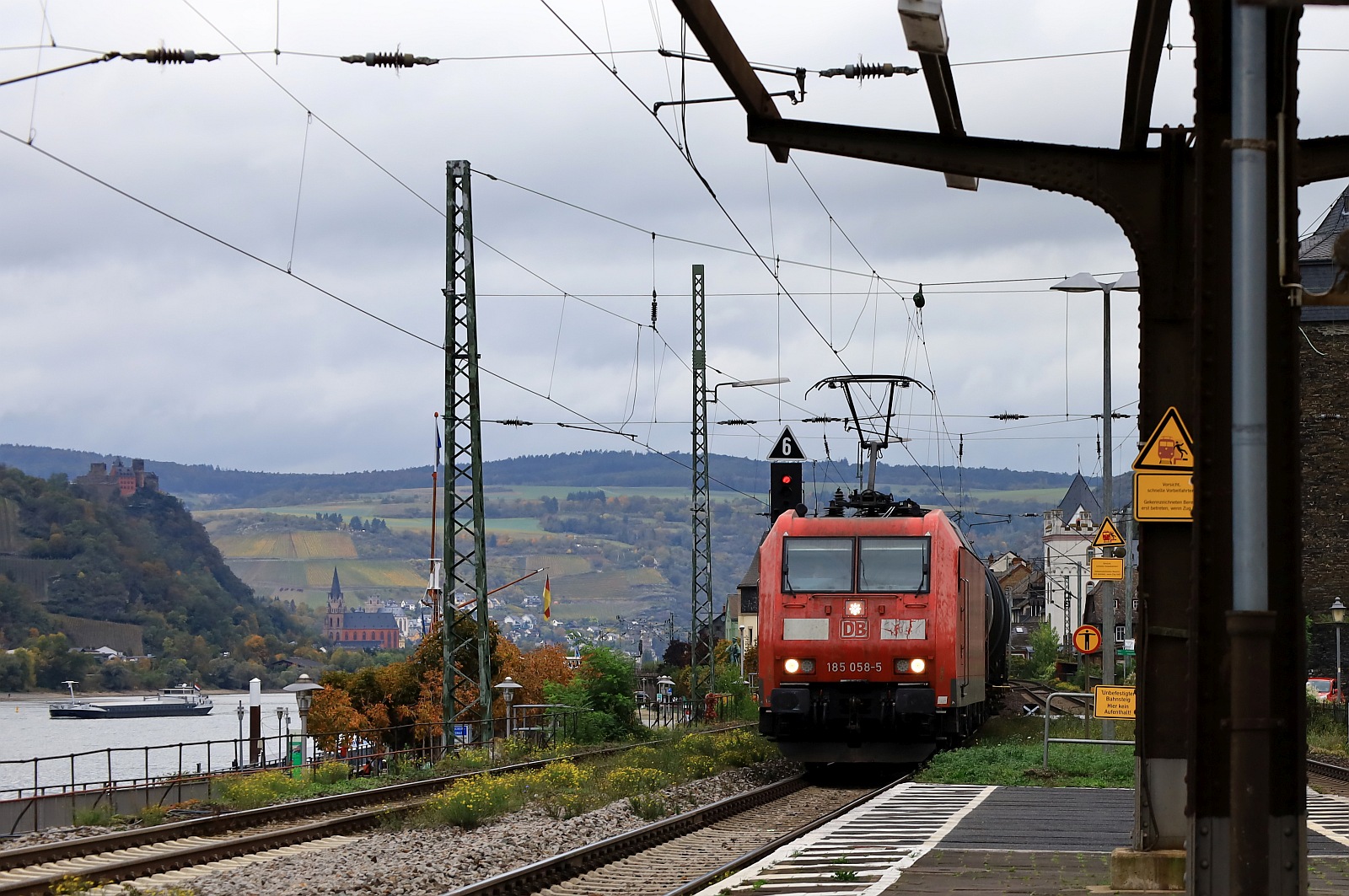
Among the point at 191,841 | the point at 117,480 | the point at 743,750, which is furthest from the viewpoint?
the point at 117,480

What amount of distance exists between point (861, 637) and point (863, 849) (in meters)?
8.57

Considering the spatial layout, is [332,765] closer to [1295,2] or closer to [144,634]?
[1295,2]

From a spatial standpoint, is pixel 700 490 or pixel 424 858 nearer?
pixel 424 858

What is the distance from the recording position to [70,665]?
128 m

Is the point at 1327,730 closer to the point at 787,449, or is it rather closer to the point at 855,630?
the point at 787,449

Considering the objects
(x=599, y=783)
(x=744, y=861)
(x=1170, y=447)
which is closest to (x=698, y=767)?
(x=599, y=783)

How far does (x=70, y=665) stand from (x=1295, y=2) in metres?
134

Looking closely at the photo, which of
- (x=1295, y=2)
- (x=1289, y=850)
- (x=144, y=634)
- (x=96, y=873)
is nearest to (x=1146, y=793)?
(x=1289, y=850)

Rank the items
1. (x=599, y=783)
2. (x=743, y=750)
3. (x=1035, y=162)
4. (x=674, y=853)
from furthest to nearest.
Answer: (x=743, y=750)
(x=599, y=783)
(x=674, y=853)
(x=1035, y=162)

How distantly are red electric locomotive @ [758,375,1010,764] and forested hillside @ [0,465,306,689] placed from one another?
110050 millimetres

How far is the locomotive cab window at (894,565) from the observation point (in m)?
20.8

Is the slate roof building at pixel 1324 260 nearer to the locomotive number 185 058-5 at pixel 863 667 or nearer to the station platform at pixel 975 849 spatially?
the locomotive number 185 058-5 at pixel 863 667

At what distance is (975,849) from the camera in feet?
38.8

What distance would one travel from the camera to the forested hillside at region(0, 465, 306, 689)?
12519cm
